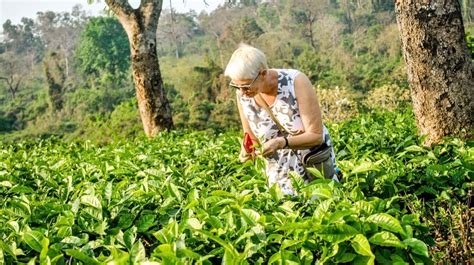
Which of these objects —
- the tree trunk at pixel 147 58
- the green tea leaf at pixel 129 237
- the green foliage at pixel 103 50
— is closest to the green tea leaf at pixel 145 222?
the green tea leaf at pixel 129 237

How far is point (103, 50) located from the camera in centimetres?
4978

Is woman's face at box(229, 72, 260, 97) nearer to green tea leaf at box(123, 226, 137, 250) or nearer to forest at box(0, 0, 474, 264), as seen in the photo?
forest at box(0, 0, 474, 264)

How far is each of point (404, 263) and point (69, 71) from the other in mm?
57028

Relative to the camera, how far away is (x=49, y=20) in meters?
70.8

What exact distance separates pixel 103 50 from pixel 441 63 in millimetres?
47863

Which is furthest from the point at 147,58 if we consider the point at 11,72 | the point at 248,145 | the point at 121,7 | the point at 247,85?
the point at 11,72

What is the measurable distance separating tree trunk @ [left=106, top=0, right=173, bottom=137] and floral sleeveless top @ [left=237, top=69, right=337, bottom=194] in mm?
5036

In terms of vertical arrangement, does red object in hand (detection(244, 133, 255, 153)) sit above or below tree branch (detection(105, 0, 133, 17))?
below

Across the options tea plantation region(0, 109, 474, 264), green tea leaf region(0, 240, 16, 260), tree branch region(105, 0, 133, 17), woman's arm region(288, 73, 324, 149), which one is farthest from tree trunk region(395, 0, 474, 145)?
tree branch region(105, 0, 133, 17)

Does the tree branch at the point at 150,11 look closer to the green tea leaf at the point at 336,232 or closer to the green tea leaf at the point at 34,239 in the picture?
the green tea leaf at the point at 34,239

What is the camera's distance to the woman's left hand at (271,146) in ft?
9.24

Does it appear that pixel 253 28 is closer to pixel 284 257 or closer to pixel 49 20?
pixel 49 20

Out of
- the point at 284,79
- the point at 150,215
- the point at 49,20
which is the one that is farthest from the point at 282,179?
the point at 49,20

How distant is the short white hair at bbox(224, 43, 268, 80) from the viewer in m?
2.83
